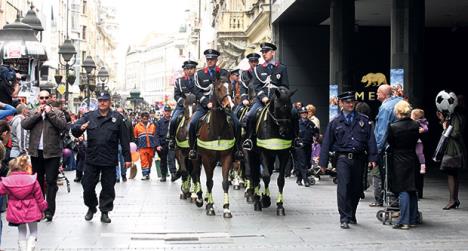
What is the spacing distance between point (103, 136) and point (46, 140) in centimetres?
94

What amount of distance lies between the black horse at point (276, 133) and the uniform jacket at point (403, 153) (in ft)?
6.83

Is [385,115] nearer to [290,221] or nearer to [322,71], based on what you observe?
[290,221]

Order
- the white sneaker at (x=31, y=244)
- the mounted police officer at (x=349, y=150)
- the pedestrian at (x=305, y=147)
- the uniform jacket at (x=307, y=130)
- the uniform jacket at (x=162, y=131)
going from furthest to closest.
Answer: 1. the uniform jacket at (x=162, y=131)
2. the uniform jacket at (x=307, y=130)
3. the pedestrian at (x=305, y=147)
4. the mounted police officer at (x=349, y=150)
5. the white sneaker at (x=31, y=244)

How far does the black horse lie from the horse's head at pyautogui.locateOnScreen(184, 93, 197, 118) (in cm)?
182

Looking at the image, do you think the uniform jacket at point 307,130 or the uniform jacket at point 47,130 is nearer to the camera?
the uniform jacket at point 47,130

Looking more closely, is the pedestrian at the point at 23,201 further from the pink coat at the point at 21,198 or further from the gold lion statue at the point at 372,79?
the gold lion statue at the point at 372,79

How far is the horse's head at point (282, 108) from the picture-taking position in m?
13.8

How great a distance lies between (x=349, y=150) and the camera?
12.6 meters

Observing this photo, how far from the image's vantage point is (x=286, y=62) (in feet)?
98.9

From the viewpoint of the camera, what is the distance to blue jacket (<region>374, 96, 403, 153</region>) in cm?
1330

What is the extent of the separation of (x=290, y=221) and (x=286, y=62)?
56.7ft

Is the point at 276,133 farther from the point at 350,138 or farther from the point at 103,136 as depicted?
the point at 103,136

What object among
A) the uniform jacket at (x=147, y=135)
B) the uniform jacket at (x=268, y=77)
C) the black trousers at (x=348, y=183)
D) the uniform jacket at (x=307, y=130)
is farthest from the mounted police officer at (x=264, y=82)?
the uniform jacket at (x=147, y=135)

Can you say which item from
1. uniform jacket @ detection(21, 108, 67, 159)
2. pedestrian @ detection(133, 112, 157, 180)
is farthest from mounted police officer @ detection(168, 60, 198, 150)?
pedestrian @ detection(133, 112, 157, 180)
